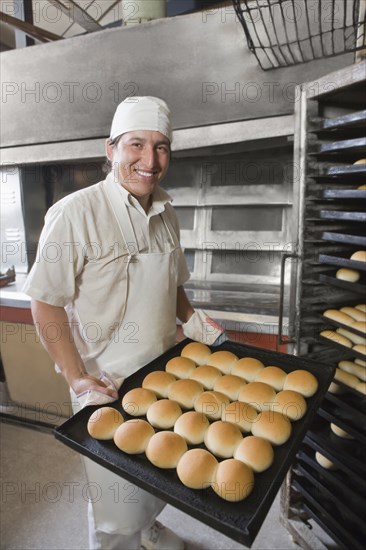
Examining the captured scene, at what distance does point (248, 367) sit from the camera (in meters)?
1.30

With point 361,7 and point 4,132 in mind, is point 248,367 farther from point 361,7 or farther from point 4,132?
point 4,132

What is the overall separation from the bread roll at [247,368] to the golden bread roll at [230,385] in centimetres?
3

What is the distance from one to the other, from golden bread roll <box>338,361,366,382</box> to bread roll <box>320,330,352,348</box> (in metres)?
0.14

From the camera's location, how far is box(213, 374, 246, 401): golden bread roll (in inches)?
47.8

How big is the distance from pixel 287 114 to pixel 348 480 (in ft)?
5.35

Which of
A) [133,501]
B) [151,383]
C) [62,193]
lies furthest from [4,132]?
[133,501]

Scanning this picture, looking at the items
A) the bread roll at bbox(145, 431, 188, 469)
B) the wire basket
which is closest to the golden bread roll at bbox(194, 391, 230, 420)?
the bread roll at bbox(145, 431, 188, 469)

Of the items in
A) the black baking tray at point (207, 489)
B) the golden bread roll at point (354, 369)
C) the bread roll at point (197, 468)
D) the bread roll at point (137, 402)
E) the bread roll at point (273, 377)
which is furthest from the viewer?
the golden bread roll at point (354, 369)

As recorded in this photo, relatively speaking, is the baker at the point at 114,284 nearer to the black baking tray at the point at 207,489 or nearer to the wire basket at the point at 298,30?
A: the black baking tray at the point at 207,489

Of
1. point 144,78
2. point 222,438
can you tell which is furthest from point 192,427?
point 144,78

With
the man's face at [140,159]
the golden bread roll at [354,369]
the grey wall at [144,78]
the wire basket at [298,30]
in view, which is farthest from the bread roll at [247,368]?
the wire basket at [298,30]

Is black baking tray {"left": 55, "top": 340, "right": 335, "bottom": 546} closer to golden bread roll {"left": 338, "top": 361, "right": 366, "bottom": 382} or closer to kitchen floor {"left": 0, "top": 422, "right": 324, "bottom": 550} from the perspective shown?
golden bread roll {"left": 338, "top": 361, "right": 366, "bottom": 382}

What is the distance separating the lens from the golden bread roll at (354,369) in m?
1.47

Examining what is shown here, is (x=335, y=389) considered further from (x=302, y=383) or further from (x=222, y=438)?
(x=222, y=438)
